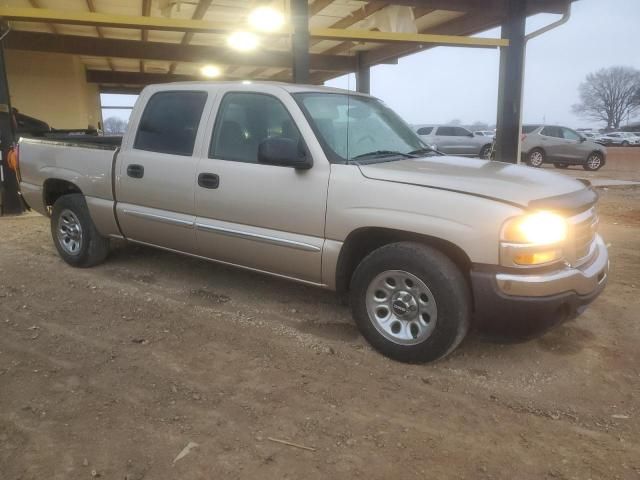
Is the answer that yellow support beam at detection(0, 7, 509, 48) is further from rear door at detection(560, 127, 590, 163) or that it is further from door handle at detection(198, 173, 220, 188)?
rear door at detection(560, 127, 590, 163)

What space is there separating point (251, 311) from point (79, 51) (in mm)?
10442

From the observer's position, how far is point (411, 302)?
333 cm

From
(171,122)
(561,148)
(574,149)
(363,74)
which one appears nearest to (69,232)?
(171,122)

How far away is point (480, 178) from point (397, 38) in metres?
6.42

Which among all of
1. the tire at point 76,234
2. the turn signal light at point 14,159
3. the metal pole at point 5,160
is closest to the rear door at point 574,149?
the metal pole at point 5,160

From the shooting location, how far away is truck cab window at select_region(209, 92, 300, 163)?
12.9 ft

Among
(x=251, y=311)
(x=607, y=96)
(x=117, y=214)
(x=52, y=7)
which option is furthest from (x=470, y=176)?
(x=607, y=96)

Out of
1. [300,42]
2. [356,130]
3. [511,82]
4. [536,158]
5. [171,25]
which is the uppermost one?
[171,25]

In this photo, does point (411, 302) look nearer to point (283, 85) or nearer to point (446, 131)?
point (283, 85)

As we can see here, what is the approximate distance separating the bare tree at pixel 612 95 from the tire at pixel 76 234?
10382 cm

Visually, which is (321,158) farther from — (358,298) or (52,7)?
(52,7)

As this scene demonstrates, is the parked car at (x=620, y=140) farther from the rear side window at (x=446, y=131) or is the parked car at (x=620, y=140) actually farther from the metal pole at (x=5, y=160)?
the metal pole at (x=5, y=160)

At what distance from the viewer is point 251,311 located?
14.2 ft

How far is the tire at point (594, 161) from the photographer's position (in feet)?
61.9
